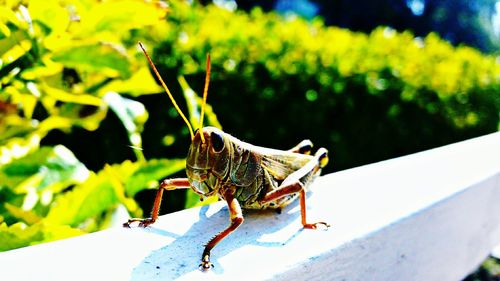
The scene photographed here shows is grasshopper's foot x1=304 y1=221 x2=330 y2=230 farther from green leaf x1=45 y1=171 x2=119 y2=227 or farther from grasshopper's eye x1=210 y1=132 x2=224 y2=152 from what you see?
green leaf x1=45 y1=171 x2=119 y2=227

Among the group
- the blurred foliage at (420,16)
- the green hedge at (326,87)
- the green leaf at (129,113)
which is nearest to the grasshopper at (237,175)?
the green leaf at (129,113)

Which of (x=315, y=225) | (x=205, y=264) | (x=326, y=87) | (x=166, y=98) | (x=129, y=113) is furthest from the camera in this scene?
(x=326, y=87)

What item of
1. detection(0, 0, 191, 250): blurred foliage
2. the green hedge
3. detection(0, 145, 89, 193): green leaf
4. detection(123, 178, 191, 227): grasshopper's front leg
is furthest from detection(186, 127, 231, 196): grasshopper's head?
the green hedge

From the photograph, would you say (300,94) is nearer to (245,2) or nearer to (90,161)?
(90,161)

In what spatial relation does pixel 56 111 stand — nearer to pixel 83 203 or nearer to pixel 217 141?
pixel 83 203

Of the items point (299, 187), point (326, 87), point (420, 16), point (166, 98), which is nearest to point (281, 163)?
point (299, 187)

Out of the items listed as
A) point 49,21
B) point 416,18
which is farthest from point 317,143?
point 416,18

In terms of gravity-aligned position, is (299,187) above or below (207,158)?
below
